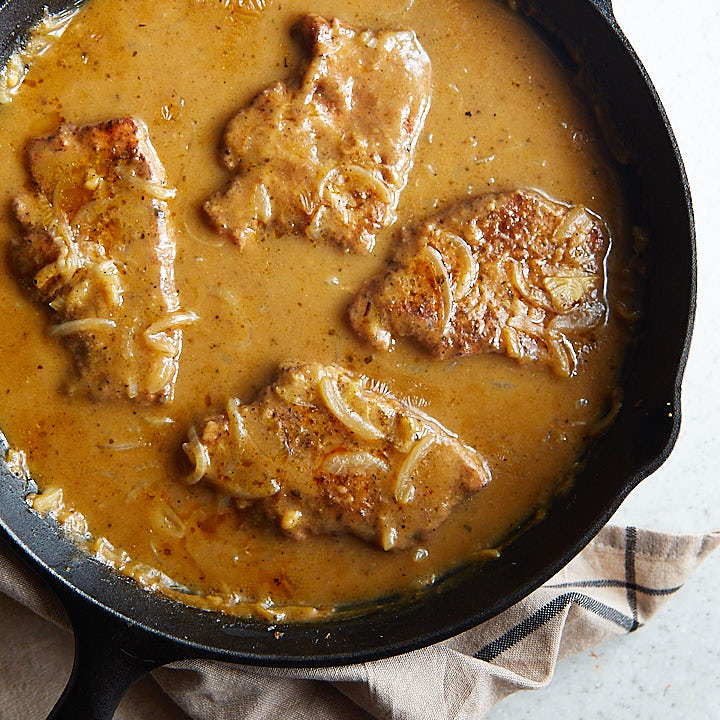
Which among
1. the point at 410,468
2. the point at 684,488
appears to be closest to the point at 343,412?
the point at 410,468

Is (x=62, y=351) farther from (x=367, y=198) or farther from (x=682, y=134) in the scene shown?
(x=682, y=134)

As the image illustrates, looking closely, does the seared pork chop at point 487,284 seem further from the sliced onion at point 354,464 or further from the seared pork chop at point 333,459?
the sliced onion at point 354,464

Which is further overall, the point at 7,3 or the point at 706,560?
the point at 706,560

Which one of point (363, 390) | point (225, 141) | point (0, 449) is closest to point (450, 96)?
point (225, 141)

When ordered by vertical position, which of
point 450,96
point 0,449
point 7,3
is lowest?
point 0,449

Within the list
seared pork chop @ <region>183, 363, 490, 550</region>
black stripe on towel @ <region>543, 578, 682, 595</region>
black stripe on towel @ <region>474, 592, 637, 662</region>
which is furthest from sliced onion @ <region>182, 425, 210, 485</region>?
black stripe on towel @ <region>543, 578, 682, 595</region>

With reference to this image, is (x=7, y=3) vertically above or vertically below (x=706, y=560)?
above

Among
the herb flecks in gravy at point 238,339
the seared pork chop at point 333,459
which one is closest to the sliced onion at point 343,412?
the seared pork chop at point 333,459
